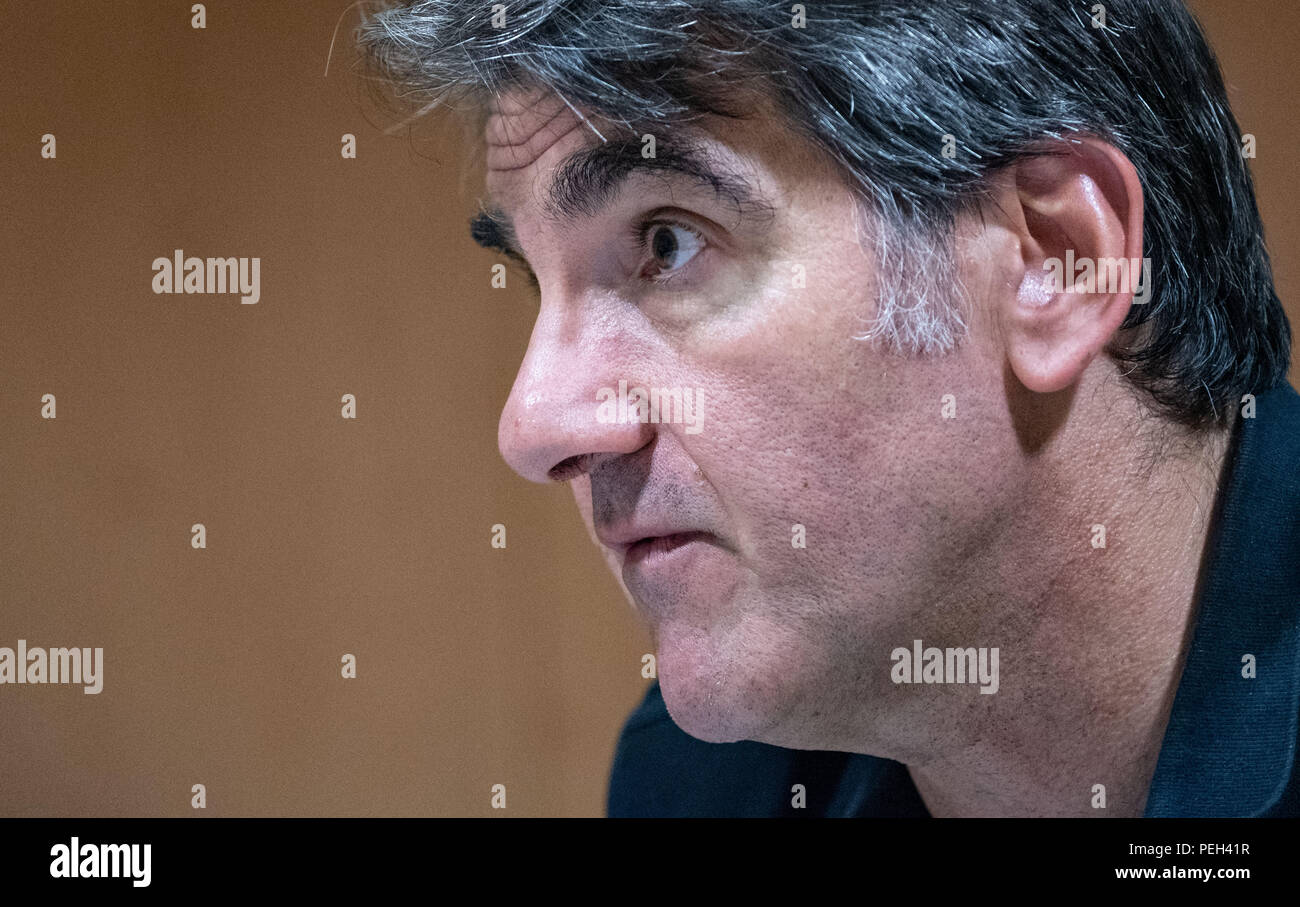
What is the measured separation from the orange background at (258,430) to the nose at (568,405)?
42 centimetres

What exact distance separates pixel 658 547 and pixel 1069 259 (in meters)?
0.33

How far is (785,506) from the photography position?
2.59 feet

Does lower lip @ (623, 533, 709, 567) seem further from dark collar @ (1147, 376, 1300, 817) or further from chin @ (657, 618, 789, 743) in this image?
dark collar @ (1147, 376, 1300, 817)

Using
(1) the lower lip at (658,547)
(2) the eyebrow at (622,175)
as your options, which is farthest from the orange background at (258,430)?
(1) the lower lip at (658,547)

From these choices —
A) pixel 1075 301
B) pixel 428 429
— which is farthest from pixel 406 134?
pixel 1075 301

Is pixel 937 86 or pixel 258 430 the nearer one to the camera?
pixel 937 86

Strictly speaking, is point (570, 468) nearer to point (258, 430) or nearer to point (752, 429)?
point (752, 429)

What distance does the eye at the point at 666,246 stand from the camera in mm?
786

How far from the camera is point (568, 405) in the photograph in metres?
0.79

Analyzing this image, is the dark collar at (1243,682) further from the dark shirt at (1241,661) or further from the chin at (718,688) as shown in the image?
the chin at (718,688)

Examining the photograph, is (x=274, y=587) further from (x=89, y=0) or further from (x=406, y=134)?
(x=89, y=0)

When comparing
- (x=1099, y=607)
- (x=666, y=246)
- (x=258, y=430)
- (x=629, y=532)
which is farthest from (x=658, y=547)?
(x=258, y=430)

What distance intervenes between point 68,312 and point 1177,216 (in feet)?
3.59
